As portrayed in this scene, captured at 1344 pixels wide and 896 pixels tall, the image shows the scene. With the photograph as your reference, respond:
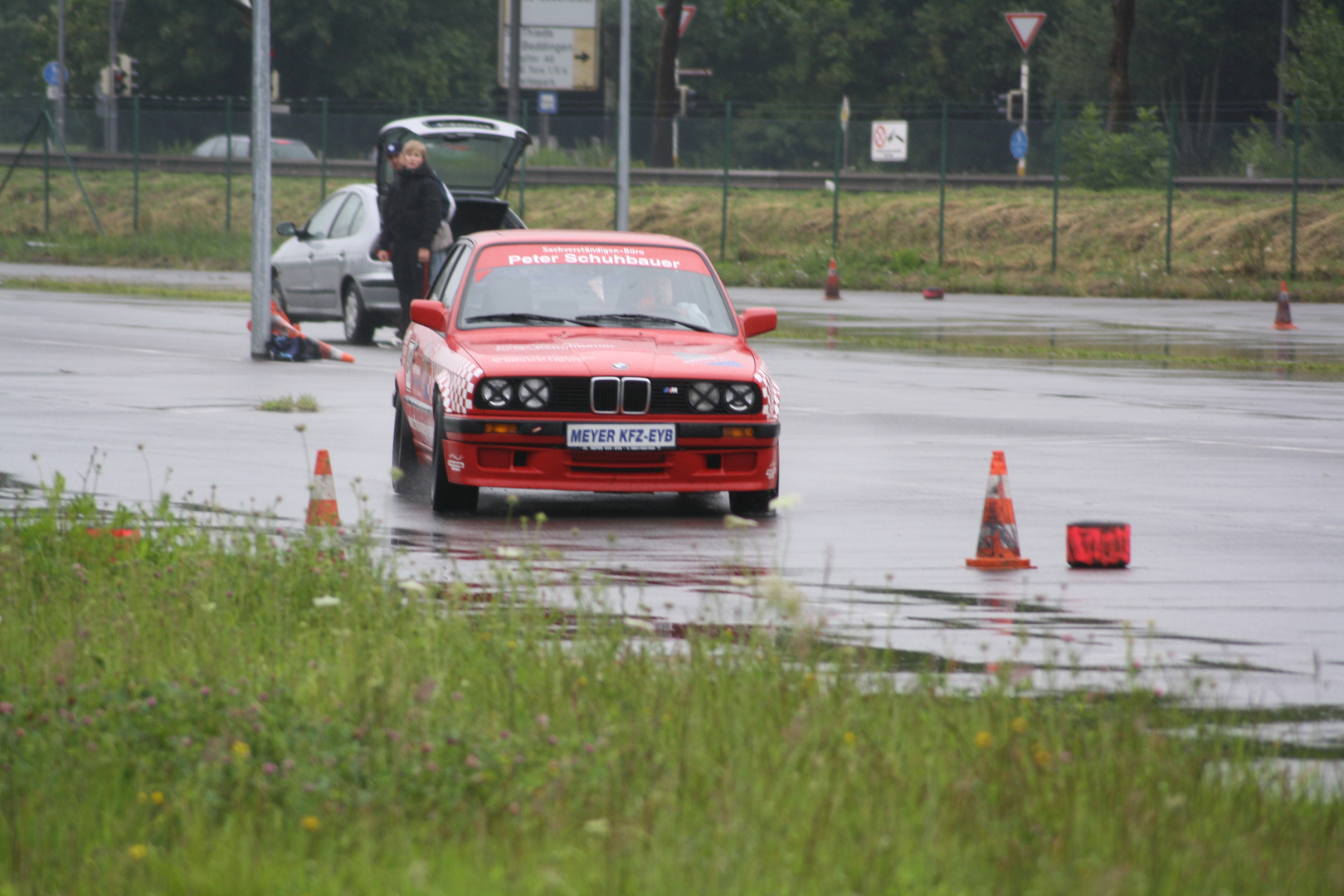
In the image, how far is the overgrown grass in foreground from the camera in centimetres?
394

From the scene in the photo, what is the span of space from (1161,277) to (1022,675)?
103ft

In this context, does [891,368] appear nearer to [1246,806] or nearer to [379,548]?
[379,548]

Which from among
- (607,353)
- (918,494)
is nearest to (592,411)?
(607,353)

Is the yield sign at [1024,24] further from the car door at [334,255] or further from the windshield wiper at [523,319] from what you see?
the windshield wiper at [523,319]

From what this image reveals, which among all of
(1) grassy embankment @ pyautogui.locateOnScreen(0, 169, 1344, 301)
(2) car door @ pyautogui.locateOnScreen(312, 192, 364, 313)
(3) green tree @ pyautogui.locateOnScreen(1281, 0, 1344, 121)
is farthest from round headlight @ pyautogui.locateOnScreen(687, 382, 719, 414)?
(3) green tree @ pyautogui.locateOnScreen(1281, 0, 1344, 121)

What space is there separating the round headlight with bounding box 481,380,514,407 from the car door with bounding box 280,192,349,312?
12631 mm

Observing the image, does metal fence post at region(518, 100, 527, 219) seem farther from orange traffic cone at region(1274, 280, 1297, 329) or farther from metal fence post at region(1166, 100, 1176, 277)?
orange traffic cone at region(1274, 280, 1297, 329)

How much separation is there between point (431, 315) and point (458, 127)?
12.4 m

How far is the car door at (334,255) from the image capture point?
2172cm

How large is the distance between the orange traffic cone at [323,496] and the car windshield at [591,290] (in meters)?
2.58

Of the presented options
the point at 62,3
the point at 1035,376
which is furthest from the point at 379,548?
the point at 62,3

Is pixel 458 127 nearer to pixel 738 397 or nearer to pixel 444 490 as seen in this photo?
pixel 444 490

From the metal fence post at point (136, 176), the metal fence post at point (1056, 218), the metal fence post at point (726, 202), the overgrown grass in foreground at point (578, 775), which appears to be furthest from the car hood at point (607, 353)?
the metal fence post at point (136, 176)

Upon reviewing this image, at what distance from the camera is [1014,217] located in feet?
133
